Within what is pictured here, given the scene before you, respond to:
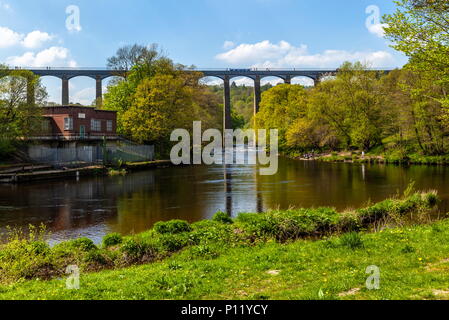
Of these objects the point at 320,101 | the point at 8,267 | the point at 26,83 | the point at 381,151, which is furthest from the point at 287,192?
the point at 320,101

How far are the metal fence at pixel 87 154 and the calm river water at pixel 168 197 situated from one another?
5.16 m

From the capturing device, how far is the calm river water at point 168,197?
1722 cm

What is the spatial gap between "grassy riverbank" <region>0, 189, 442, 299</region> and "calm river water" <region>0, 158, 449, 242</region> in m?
3.45

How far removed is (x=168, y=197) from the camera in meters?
23.3

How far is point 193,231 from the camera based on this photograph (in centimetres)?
1249

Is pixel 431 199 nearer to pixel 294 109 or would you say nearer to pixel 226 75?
pixel 294 109

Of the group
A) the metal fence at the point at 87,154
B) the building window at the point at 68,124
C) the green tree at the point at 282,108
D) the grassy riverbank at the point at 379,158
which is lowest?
the grassy riverbank at the point at 379,158

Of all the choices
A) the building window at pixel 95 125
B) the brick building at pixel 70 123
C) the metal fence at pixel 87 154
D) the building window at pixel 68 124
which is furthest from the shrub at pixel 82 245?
the building window at pixel 95 125

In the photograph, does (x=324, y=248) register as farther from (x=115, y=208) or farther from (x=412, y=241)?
(x=115, y=208)

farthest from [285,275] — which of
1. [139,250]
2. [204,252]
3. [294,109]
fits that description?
[294,109]

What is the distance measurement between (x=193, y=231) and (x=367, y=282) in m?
6.63

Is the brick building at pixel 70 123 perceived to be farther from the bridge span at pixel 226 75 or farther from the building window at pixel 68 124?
the bridge span at pixel 226 75

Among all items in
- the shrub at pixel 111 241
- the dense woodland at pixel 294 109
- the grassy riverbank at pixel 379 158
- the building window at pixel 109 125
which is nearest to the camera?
the shrub at pixel 111 241

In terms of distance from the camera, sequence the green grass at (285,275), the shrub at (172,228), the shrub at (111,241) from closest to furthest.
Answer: the green grass at (285,275) → the shrub at (111,241) → the shrub at (172,228)
